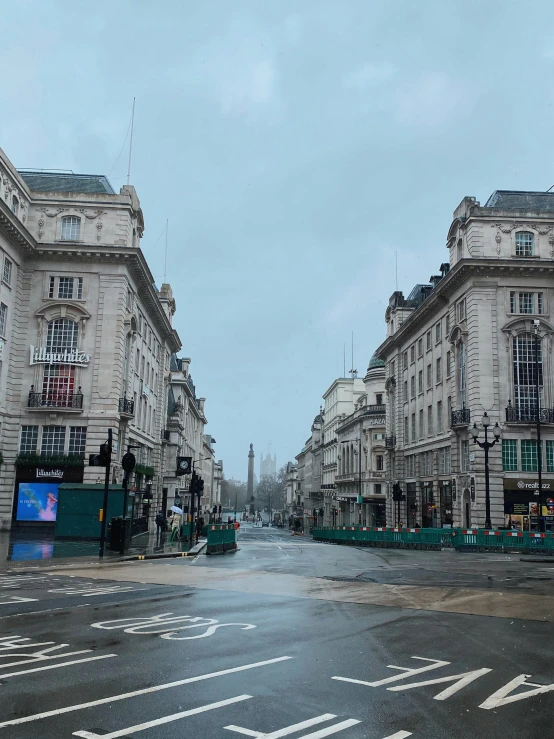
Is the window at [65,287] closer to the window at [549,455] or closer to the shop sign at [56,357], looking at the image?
the shop sign at [56,357]

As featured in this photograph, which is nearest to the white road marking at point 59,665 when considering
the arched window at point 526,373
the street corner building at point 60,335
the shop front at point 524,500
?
the street corner building at point 60,335

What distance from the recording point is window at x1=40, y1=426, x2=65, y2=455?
147ft

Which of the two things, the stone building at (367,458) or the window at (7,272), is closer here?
the window at (7,272)

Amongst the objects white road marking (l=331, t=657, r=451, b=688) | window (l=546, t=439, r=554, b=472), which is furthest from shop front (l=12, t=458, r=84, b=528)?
white road marking (l=331, t=657, r=451, b=688)

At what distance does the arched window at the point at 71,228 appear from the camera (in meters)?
47.2

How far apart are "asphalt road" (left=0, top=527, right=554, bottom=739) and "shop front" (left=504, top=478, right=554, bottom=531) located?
32839 mm

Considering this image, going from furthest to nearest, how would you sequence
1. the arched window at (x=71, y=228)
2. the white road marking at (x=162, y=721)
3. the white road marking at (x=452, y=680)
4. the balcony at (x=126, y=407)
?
the arched window at (x=71, y=228) < the balcony at (x=126, y=407) < the white road marking at (x=452, y=680) < the white road marking at (x=162, y=721)

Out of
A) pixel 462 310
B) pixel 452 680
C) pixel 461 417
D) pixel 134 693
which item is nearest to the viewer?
pixel 134 693

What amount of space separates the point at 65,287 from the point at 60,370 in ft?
18.5

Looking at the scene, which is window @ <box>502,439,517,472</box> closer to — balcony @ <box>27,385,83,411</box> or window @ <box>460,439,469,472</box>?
window @ <box>460,439,469,472</box>

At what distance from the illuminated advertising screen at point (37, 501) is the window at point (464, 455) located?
27.5 metres

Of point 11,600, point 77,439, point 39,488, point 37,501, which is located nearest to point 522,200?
point 77,439

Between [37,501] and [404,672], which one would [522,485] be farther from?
[404,672]

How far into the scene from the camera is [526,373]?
156 feet
